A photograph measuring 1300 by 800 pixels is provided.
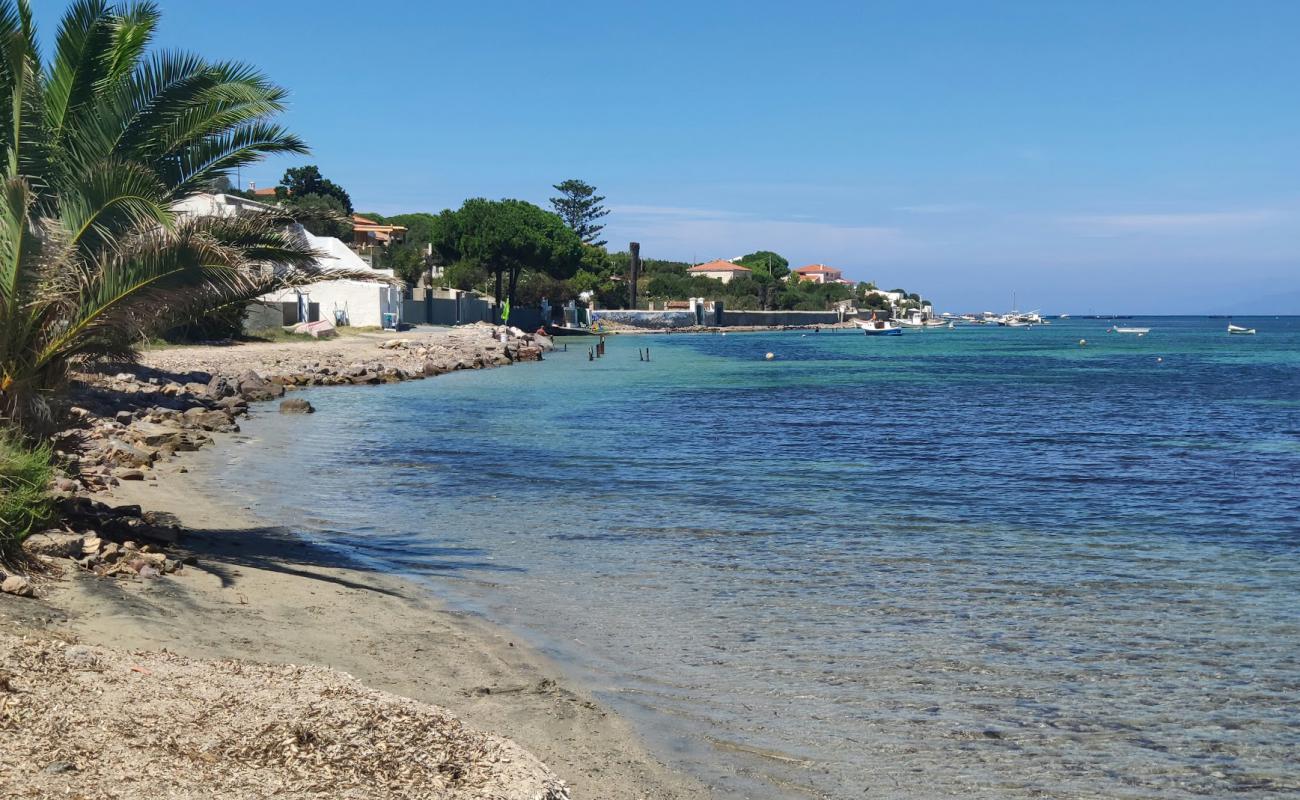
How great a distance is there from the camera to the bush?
26.3ft

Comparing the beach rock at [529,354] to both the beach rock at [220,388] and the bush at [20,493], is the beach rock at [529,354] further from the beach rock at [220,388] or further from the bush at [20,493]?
the bush at [20,493]

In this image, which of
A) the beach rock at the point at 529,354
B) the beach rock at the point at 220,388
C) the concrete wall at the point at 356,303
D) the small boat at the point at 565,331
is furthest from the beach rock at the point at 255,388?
the small boat at the point at 565,331

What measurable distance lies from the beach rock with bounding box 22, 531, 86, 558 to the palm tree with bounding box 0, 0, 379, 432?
A: 0.94m

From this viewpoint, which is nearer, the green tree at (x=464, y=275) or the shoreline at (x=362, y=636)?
the shoreline at (x=362, y=636)

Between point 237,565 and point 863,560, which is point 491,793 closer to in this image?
point 237,565

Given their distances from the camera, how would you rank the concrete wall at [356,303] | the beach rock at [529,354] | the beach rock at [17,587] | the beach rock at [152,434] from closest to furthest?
the beach rock at [17,587], the beach rock at [152,434], the beach rock at [529,354], the concrete wall at [356,303]

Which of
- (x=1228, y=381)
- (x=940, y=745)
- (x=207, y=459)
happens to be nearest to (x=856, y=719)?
(x=940, y=745)

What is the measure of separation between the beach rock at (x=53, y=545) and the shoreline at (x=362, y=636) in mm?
264

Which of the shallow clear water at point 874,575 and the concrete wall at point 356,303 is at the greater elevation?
the concrete wall at point 356,303

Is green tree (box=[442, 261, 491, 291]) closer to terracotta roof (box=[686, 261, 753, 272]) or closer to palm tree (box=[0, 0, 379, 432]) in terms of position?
palm tree (box=[0, 0, 379, 432])

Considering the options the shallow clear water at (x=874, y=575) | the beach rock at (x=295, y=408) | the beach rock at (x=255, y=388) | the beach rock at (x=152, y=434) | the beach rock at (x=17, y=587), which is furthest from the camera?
the beach rock at (x=255, y=388)

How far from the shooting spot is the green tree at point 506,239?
289ft

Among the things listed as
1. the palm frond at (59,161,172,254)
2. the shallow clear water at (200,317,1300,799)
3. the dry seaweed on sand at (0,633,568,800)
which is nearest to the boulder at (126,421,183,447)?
the shallow clear water at (200,317,1300,799)

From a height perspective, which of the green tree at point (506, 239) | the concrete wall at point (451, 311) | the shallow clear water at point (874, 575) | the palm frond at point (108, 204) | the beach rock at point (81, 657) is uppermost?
the green tree at point (506, 239)
